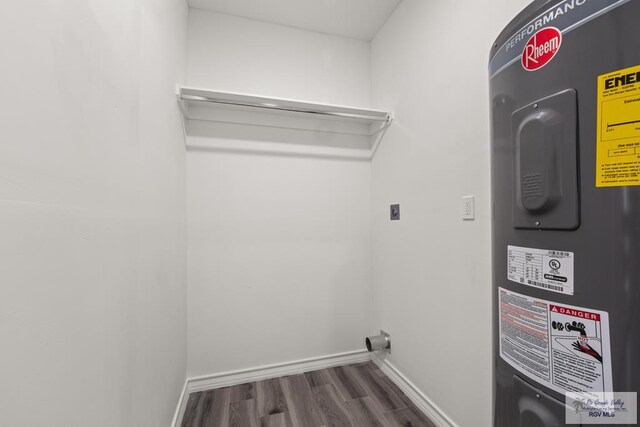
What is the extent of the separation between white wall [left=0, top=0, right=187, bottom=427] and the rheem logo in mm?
977

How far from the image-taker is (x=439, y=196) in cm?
147

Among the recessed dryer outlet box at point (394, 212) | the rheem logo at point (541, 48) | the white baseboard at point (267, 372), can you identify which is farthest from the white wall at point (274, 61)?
the white baseboard at point (267, 372)

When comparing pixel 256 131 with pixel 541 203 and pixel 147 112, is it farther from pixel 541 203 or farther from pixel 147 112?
pixel 541 203

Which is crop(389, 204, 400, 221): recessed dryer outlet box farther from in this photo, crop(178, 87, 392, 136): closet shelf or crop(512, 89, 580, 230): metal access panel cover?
crop(512, 89, 580, 230): metal access panel cover

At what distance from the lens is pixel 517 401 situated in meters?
0.62

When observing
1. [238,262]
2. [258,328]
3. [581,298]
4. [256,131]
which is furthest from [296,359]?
[581,298]

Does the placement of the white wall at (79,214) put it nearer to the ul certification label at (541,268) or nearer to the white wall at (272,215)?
the white wall at (272,215)

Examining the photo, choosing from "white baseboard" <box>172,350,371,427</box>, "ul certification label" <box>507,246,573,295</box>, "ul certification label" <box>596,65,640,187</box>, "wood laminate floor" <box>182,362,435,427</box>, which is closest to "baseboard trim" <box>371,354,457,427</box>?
"wood laminate floor" <box>182,362,435,427</box>

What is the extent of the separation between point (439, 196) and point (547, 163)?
0.96m

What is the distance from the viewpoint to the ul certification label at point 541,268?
0.51 m

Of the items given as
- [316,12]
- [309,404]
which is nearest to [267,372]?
[309,404]

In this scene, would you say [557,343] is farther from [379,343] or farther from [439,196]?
[379,343]

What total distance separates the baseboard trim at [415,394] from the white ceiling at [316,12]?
2.60 metres

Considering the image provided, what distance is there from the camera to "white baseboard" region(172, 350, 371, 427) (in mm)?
1767
